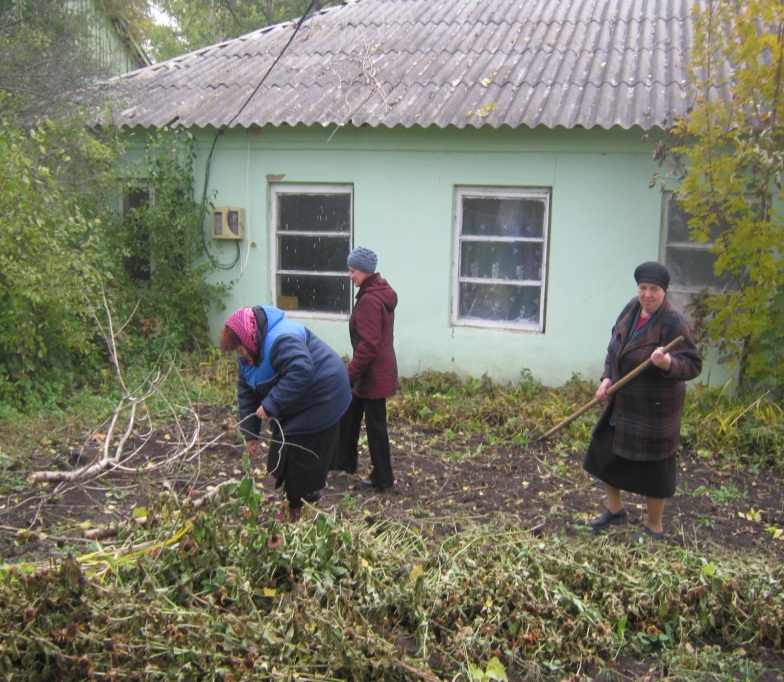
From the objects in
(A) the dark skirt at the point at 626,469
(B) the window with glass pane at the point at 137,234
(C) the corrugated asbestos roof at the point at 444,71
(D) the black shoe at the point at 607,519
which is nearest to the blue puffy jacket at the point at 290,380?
(A) the dark skirt at the point at 626,469

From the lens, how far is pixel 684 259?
7.82m

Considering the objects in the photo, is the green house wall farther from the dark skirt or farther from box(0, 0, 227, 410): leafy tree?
the dark skirt

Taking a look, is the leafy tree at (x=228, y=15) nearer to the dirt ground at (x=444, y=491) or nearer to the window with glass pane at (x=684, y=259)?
the window with glass pane at (x=684, y=259)

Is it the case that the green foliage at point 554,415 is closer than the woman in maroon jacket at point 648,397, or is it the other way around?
the woman in maroon jacket at point 648,397

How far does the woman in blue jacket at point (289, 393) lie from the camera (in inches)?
171

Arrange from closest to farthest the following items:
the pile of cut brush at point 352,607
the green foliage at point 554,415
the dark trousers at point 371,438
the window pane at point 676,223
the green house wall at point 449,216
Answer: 1. the pile of cut brush at point 352,607
2. the dark trousers at point 371,438
3. the green foliage at point 554,415
4. the window pane at point 676,223
5. the green house wall at point 449,216

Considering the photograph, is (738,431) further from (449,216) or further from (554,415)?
(449,216)

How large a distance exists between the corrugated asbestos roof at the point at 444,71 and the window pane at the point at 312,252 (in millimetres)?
1345

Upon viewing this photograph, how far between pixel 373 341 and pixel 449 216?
135 inches

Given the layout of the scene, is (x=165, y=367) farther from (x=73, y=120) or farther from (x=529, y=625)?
(x=529, y=625)

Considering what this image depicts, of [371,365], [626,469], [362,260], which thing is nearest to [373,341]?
[371,365]

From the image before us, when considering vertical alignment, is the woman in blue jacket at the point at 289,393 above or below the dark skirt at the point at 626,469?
above

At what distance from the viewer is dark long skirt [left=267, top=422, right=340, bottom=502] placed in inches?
178

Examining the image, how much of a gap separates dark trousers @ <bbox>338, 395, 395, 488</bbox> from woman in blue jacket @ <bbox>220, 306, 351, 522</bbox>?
834mm
